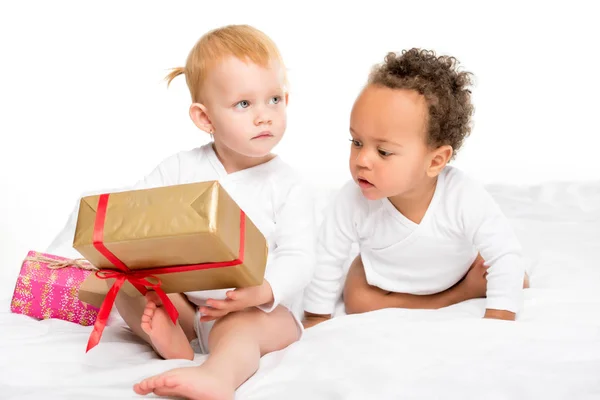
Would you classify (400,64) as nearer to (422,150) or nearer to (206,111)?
(422,150)

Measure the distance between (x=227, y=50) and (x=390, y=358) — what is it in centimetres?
81

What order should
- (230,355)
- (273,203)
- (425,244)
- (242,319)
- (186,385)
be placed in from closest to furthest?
(186,385)
(230,355)
(242,319)
(273,203)
(425,244)

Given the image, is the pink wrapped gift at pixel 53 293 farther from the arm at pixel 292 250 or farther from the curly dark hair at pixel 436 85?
the curly dark hair at pixel 436 85

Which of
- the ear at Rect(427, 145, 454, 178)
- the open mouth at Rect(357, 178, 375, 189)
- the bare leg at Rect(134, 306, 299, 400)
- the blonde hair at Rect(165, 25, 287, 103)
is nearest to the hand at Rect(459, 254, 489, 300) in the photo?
the ear at Rect(427, 145, 454, 178)

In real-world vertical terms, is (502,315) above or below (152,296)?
below

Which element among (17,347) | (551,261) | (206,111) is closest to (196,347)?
(17,347)

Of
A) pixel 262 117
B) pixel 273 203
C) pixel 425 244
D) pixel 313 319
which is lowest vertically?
pixel 313 319

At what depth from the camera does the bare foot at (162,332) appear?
1610mm

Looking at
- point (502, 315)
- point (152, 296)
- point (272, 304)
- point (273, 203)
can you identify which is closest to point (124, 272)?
point (152, 296)

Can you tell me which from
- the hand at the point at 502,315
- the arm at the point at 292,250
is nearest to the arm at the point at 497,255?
the hand at the point at 502,315

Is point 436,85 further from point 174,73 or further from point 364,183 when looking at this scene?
point 174,73

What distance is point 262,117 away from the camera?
71.7 inches

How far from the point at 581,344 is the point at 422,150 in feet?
1.93

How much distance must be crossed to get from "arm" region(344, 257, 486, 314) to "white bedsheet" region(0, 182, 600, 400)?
74 millimetres
